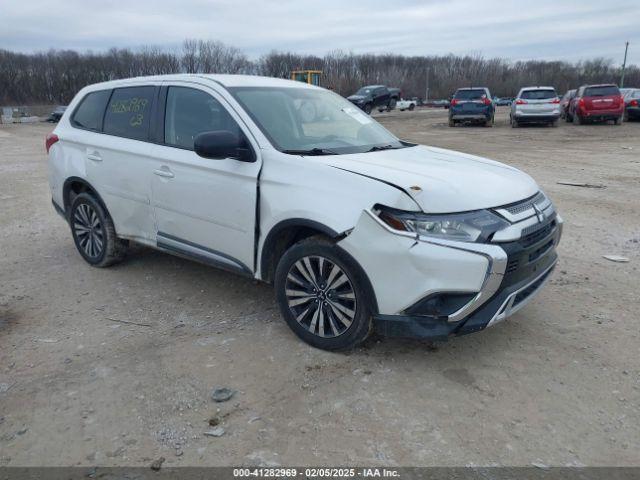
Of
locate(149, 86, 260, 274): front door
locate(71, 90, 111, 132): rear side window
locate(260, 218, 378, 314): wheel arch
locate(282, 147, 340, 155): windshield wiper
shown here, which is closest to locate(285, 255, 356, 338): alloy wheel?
locate(260, 218, 378, 314): wheel arch

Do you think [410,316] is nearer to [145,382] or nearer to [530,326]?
[530,326]

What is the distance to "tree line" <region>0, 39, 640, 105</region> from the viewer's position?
8175 centimetres

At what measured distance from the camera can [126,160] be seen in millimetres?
4867

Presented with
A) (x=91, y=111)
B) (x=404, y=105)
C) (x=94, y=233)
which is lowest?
(x=94, y=233)

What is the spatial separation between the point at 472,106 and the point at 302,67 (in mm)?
73545

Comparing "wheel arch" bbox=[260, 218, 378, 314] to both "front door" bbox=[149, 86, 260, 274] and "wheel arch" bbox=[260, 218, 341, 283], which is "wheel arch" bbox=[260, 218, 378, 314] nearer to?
"wheel arch" bbox=[260, 218, 341, 283]

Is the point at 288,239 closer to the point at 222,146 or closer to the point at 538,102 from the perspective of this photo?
the point at 222,146

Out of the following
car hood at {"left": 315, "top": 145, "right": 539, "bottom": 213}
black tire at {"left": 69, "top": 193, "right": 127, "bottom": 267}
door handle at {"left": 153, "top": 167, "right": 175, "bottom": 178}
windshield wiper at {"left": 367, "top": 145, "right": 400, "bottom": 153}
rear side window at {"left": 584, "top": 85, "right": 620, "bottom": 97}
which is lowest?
black tire at {"left": 69, "top": 193, "right": 127, "bottom": 267}

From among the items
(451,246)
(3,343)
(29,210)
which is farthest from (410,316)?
(29,210)

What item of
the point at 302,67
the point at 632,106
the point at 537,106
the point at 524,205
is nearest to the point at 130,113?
the point at 524,205

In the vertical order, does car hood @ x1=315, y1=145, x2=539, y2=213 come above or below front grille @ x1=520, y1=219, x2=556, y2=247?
above

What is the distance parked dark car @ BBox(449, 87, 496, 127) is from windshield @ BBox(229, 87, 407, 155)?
22.1 metres

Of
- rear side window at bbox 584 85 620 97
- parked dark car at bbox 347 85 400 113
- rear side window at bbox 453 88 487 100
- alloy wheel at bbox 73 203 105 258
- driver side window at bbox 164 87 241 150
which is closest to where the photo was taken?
driver side window at bbox 164 87 241 150

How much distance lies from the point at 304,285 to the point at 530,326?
176 cm
